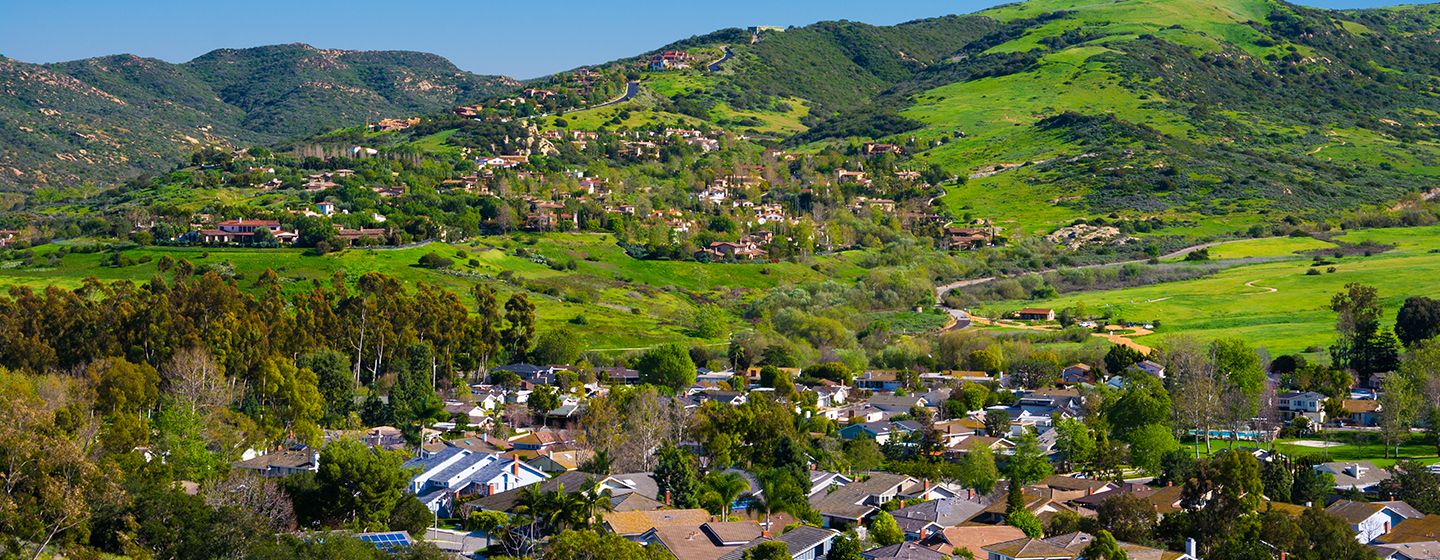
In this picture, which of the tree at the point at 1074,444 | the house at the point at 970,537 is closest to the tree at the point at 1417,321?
the tree at the point at 1074,444

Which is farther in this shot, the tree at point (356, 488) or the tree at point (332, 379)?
the tree at point (332, 379)

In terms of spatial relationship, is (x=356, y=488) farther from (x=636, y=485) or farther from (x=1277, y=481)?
(x=1277, y=481)

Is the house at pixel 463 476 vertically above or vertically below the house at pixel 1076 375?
above

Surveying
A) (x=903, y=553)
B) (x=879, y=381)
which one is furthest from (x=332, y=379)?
(x=903, y=553)

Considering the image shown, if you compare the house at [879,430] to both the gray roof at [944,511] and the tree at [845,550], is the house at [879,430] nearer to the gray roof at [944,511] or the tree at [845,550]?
the gray roof at [944,511]

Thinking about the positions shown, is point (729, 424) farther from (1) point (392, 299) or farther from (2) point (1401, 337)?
(2) point (1401, 337)

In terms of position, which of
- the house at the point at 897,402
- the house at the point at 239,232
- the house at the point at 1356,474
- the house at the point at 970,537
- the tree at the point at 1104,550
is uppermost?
the house at the point at 239,232
